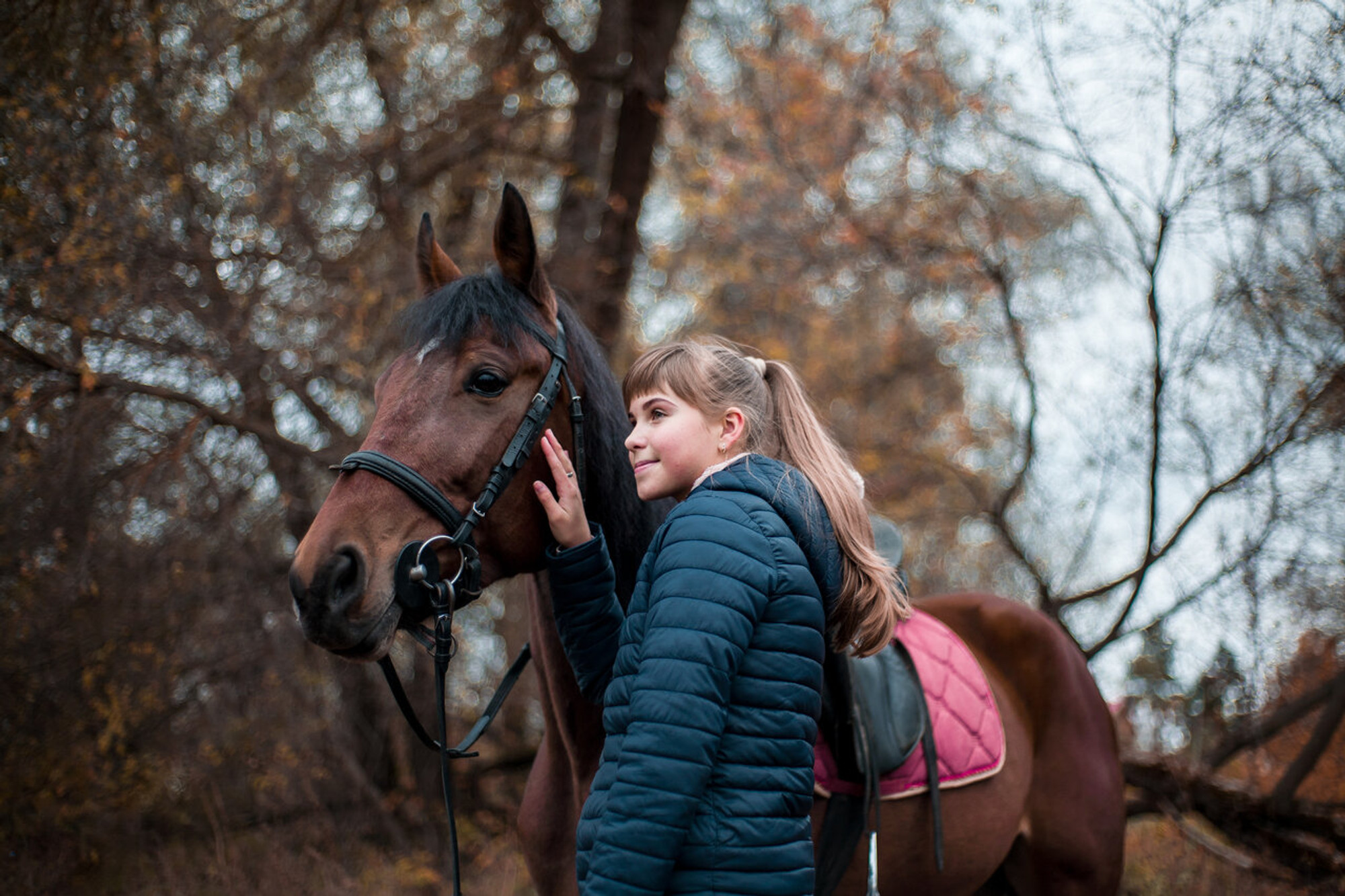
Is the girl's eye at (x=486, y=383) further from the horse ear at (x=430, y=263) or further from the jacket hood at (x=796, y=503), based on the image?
the jacket hood at (x=796, y=503)

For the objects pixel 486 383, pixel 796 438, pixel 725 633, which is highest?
pixel 486 383

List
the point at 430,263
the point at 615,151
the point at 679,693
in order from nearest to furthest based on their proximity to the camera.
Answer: the point at 679,693, the point at 430,263, the point at 615,151

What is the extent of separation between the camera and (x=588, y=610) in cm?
202

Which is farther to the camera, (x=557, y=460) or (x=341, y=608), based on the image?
(x=557, y=460)

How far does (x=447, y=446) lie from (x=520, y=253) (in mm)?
548

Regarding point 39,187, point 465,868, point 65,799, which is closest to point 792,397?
point 39,187

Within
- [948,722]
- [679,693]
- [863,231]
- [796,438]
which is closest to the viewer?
[679,693]

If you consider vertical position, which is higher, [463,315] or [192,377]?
[192,377]

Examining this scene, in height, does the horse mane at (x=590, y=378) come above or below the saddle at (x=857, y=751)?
above

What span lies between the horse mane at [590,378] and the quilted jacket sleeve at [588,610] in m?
0.10

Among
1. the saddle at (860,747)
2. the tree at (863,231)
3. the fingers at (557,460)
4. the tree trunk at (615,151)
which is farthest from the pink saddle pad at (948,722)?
the tree trunk at (615,151)

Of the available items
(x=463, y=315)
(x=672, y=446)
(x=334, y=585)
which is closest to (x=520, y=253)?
(x=463, y=315)

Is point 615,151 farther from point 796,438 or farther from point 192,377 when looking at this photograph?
point 796,438

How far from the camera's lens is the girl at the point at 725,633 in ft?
4.65
